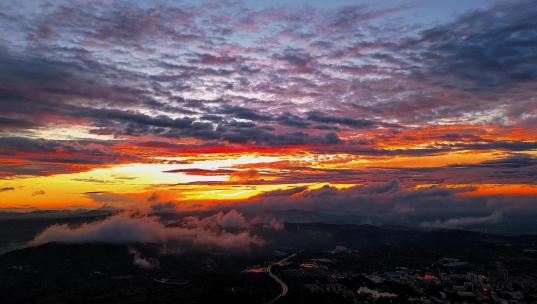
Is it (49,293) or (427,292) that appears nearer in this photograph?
(427,292)

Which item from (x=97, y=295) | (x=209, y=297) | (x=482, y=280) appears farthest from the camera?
(x=482, y=280)

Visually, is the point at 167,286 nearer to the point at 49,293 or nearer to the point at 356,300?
the point at 49,293

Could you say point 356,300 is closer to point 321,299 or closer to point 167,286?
point 321,299

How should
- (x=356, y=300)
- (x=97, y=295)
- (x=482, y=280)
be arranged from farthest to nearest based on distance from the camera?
(x=482, y=280) < (x=97, y=295) < (x=356, y=300)

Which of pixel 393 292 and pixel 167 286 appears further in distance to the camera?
pixel 167 286

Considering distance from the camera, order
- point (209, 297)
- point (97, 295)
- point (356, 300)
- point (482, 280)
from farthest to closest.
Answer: point (482, 280) < point (97, 295) < point (209, 297) < point (356, 300)

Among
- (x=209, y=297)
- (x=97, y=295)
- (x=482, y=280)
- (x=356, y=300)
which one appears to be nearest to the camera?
(x=356, y=300)

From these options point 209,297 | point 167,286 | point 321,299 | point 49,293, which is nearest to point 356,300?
point 321,299

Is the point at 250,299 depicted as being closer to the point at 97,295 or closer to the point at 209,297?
the point at 209,297

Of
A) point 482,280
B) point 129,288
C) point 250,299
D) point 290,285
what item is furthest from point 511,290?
point 129,288
